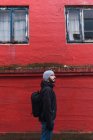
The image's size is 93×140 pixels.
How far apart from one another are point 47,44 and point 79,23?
3.96ft

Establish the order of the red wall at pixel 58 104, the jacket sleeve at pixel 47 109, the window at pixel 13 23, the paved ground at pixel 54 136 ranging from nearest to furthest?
the jacket sleeve at pixel 47 109 < the paved ground at pixel 54 136 < the red wall at pixel 58 104 < the window at pixel 13 23

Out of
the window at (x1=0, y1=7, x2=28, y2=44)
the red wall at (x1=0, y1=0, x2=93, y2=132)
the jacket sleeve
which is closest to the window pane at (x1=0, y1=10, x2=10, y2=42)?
the window at (x1=0, y1=7, x2=28, y2=44)

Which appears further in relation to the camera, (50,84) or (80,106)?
(80,106)

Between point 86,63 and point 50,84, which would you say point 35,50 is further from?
Result: point 50,84

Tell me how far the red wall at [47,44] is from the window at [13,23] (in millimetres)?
201

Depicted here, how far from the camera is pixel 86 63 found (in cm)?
1220

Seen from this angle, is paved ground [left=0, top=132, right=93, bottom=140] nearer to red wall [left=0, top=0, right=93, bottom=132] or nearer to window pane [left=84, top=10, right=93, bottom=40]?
red wall [left=0, top=0, right=93, bottom=132]

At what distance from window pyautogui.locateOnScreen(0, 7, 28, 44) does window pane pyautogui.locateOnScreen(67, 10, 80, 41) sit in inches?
50.6

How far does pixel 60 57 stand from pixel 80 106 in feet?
4.94

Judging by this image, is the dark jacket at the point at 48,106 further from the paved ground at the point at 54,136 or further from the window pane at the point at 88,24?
the window pane at the point at 88,24

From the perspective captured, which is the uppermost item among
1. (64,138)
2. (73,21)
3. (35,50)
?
(73,21)

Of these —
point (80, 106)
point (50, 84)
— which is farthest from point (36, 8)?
point (50, 84)

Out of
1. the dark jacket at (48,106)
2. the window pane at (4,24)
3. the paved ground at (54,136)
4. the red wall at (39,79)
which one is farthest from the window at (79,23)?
the dark jacket at (48,106)

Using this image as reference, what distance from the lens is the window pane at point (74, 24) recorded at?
12.5 metres
